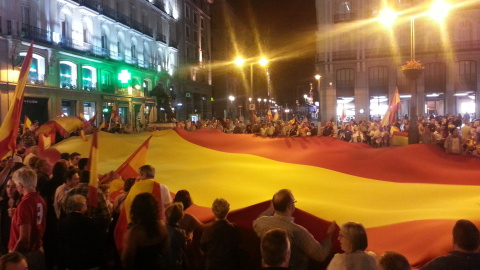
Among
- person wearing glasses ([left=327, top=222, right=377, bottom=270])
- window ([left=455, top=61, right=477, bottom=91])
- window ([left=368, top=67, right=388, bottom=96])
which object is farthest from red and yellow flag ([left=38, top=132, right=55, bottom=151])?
window ([left=455, top=61, right=477, bottom=91])

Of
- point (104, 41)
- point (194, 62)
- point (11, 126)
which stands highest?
point (194, 62)

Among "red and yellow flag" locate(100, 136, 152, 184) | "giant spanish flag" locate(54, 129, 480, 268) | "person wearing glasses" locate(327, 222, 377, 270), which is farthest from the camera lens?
"red and yellow flag" locate(100, 136, 152, 184)

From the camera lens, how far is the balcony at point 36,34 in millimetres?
29703

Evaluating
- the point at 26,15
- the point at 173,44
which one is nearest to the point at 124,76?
the point at 26,15

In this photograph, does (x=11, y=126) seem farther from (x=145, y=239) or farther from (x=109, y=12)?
(x=109, y=12)

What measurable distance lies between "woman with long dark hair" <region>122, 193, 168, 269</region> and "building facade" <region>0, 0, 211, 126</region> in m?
17.8

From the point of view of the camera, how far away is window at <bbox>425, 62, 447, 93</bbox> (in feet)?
150

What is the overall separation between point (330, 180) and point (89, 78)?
110ft

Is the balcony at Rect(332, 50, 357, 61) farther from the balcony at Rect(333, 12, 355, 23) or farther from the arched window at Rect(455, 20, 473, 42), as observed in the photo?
the arched window at Rect(455, 20, 473, 42)

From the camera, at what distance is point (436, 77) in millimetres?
46062

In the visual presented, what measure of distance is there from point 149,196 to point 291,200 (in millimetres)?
1473

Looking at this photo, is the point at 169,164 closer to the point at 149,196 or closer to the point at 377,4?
the point at 149,196

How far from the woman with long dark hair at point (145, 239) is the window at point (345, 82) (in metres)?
46.8

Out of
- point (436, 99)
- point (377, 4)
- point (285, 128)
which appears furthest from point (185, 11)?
point (285, 128)
